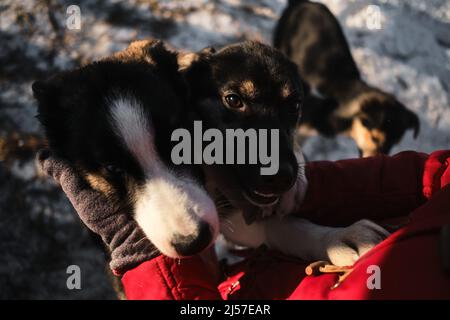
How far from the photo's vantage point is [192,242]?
3.76 feet

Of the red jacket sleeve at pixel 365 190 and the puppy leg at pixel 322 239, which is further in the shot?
the red jacket sleeve at pixel 365 190

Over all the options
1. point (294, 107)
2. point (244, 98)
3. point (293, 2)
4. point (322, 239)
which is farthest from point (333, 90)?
point (322, 239)

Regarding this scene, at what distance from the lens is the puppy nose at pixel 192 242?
3.76ft

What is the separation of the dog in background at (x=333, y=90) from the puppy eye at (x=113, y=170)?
1796mm

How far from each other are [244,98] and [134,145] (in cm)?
43

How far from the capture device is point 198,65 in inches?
61.8

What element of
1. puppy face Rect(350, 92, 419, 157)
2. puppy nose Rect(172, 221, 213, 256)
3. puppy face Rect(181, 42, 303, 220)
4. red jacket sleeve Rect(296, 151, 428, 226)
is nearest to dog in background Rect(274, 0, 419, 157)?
puppy face Rect(350, 92, 419, 157)

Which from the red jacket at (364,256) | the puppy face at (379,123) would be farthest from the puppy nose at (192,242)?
the puppy face at (379,123)

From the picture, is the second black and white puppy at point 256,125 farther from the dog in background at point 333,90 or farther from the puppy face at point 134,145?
the dog in background at point 333,90

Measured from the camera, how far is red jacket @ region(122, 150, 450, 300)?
902 millimetres

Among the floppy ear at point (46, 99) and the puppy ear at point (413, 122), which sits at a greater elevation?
the floppy ear at point (46, 99)
